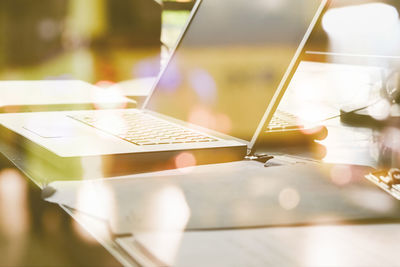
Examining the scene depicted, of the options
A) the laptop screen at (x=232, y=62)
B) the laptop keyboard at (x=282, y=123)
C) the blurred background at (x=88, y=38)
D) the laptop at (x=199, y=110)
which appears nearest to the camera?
the laptop at (x=199, y=110)

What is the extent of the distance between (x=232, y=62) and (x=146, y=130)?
191 millimetres

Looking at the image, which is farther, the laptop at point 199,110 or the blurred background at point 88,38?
the blurred background at point 88,38

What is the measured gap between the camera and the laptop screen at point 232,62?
0.80 m

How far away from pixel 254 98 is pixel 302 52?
0.10 meters

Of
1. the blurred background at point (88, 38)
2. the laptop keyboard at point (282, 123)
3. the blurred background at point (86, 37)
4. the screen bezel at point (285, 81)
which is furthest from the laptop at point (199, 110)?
the blurred background at point (86, 37)

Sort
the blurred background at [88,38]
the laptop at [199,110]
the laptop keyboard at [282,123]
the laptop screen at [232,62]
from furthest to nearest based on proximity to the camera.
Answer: the blurred background at [88,38] < the laptop keyboard at [282,123] < the laptop screen at [232,62] < the laptop at [199,110]

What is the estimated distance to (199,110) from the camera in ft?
2.94

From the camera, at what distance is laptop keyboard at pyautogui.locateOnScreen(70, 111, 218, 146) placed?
0.75 metres

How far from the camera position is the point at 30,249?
1.80 ft

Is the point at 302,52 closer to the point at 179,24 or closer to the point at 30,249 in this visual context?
the point at 30,249

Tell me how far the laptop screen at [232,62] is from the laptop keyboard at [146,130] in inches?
1.9

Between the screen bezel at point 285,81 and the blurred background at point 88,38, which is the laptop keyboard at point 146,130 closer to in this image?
the screen bezel at point 285,81

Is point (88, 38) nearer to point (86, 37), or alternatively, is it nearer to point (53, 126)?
point (86, 37)

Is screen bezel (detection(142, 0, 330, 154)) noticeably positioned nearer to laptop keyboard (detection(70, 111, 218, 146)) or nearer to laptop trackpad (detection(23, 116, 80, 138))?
laptop keyboard (detection(70, 111, 218, 146))
